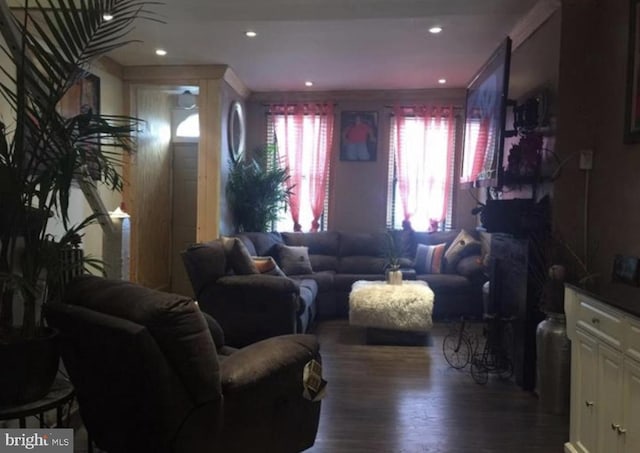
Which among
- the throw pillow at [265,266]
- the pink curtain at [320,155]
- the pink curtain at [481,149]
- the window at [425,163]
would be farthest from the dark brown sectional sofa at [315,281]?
the pink curtain at [481,149]

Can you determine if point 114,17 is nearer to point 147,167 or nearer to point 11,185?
Answer: point 11,185

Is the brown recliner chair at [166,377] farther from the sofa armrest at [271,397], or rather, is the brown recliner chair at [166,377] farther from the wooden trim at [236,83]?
the wooden trim at [236,83]

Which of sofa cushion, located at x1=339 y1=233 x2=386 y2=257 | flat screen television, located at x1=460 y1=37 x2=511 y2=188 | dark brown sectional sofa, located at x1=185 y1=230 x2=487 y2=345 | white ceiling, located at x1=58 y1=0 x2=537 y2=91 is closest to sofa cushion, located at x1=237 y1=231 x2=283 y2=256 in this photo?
dark brown sectional sofa, located at x1=185 y1=230 x2=487 y2=345

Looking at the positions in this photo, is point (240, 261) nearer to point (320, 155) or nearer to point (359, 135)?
point (320, 155)

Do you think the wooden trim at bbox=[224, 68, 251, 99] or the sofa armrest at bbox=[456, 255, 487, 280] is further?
the wooden trim at bbox=[224, 68, 251, 99]

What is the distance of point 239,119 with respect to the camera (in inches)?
243

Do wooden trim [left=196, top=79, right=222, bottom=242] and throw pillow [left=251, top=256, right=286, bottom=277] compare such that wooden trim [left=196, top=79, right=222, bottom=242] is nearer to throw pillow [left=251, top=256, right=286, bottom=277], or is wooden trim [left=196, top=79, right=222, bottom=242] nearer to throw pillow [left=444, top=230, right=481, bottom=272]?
throw pillow [left=251, top=256, right=286, bottom=277]

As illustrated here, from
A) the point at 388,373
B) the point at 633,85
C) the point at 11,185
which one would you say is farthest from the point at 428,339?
the point at 11,185

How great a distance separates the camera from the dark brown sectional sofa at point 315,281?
160 inches

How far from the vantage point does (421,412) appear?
2.96m

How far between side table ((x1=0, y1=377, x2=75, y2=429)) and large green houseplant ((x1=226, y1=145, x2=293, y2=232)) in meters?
3.96

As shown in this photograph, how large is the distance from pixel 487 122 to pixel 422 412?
89.9 inches

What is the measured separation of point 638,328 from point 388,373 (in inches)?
81.5

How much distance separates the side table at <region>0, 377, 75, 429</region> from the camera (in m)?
1.65
